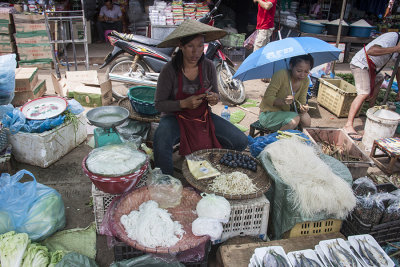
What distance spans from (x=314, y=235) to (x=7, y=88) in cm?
371

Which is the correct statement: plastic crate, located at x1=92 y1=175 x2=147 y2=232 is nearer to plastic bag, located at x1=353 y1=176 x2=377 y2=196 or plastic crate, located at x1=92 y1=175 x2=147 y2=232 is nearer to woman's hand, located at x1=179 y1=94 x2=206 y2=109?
woman's hand, located at x1=179 y1=94 x2=206 y2=109

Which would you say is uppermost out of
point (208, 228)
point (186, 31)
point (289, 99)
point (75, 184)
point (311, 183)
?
point (186, 31)

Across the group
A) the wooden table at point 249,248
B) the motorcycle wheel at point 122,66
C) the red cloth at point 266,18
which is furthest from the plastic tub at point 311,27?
the wooden table at point 249,248

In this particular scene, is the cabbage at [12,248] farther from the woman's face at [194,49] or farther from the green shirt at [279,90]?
the green shirt at [279,90]

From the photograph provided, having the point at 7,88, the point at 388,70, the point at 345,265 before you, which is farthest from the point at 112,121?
the point at 388,70

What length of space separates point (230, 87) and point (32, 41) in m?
4.54

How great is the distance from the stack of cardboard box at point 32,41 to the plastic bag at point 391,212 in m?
7.10

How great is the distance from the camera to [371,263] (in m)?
2.11

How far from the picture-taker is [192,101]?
282 centimetres

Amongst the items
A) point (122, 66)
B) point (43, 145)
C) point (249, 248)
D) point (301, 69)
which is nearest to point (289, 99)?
point (301, 69)

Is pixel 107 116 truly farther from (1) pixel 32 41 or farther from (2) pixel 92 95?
(1) pixel 32 41

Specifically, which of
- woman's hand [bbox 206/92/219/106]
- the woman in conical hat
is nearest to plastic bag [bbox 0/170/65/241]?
the woman in conical hat

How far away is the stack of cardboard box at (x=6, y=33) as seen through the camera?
6719 mm

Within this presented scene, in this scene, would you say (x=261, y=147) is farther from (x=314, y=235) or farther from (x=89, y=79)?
(x=89, y=79)
